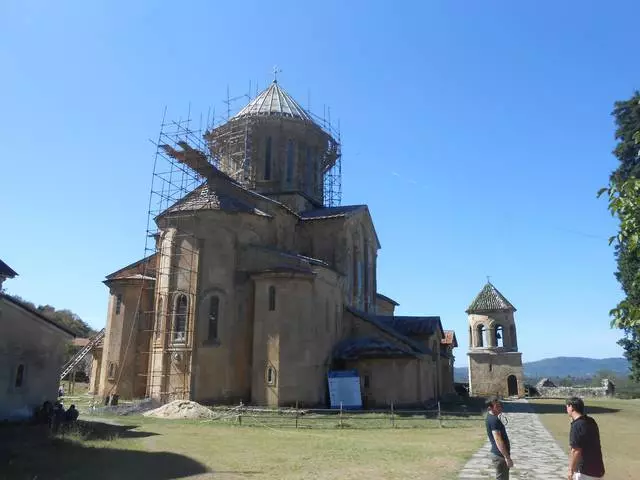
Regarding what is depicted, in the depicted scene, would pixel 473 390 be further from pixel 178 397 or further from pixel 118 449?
pixel 118 449

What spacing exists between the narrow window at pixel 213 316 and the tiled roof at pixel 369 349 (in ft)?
18.6

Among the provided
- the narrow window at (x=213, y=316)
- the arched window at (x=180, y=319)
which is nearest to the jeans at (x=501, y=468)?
the narrow window at (x=213, y=316)

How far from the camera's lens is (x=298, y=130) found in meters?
30.9

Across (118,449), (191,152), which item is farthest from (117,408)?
(191,152)

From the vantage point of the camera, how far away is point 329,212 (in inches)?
1163

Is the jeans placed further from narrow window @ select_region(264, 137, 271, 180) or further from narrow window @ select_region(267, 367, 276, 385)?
narrow window @ select_region(264, 137, 271, 180)

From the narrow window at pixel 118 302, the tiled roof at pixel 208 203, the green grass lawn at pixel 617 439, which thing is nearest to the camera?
the green grass lawn at pixel 617 439

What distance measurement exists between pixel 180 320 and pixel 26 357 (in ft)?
25.0

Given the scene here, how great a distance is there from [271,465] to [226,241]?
47.9 ft

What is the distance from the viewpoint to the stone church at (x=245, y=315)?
22438mm

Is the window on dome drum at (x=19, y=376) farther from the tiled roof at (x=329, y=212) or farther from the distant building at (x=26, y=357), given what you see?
the tiled roof at (x=329, y=212)

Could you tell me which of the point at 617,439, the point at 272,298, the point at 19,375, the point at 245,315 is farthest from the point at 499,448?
the point at 245,315

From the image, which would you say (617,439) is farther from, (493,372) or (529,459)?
(493,372)

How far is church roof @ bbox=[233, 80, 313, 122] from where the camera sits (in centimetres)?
3088
